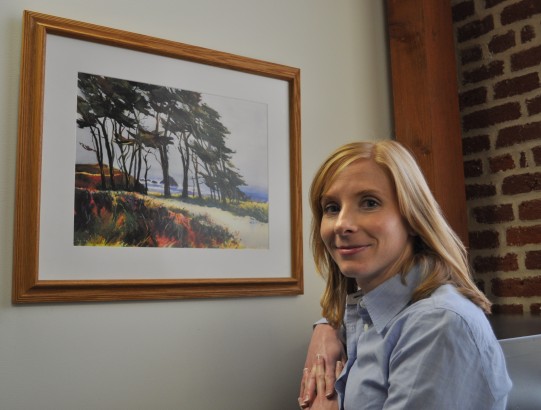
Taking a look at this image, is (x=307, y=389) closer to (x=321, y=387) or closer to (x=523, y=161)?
(x=321, y=387)

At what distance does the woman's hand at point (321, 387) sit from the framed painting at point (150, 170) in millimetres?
334

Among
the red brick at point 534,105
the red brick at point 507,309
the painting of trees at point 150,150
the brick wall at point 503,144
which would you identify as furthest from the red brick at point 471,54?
the painting of trees at point 150,150

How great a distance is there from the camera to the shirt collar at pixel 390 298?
1209mm

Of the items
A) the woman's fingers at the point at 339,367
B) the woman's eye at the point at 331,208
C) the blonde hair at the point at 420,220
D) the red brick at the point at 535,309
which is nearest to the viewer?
the blonde hair at the point at 420,220

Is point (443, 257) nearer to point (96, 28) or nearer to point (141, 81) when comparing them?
point (141, 81)

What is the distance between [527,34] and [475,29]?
21 cm

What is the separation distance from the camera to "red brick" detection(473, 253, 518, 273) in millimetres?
2018

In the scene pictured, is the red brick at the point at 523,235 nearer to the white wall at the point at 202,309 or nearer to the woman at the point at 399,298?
the white wall at the point at 202,309

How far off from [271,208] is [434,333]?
2.81 ft

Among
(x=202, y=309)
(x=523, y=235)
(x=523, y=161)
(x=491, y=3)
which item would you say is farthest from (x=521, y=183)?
(x=202, y=309)

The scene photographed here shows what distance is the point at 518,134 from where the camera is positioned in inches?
79.4

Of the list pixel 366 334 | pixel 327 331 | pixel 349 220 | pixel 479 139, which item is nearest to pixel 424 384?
pixel 366 334

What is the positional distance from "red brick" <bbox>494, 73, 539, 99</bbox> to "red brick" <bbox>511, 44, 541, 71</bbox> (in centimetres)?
4

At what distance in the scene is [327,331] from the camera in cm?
158
